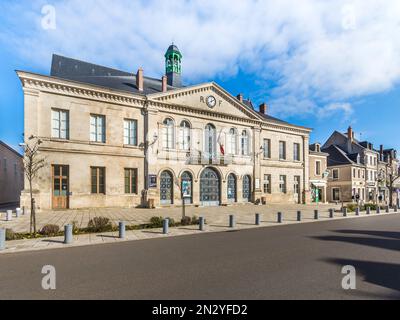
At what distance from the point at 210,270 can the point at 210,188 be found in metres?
20.7

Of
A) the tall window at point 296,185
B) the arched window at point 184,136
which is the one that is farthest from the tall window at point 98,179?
the tall window at point 296,185

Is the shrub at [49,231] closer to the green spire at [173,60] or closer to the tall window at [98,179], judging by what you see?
the tall window at [98,179]

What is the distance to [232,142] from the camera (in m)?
28.4

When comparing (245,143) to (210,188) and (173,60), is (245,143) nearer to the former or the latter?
(210,188)

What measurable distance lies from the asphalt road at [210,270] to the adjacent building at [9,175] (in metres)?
24.7

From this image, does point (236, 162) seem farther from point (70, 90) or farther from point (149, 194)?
point (70, 90)

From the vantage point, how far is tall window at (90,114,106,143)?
21297mm

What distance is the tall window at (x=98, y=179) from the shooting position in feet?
68.8

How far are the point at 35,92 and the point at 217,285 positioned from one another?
19990 millimetres

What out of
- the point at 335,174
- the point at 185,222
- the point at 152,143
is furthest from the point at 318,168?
the point at 185,222

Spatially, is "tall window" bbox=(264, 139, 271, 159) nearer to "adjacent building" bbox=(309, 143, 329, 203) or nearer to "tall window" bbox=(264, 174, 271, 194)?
"tall window" bbox=(264, 174, 271, 194)

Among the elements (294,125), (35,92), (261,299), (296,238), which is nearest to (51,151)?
(35,92)

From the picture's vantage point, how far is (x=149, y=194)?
74.2ft

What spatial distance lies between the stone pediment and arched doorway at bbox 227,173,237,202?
269 inches
